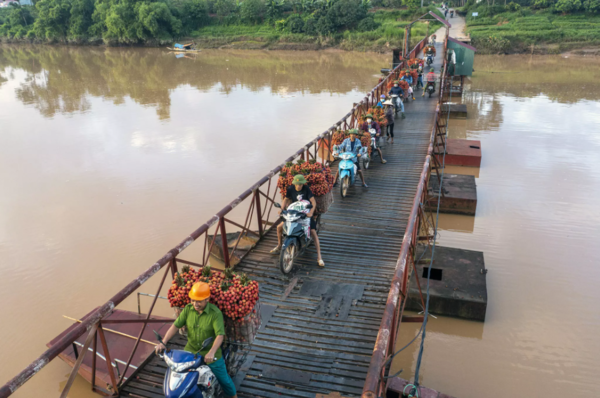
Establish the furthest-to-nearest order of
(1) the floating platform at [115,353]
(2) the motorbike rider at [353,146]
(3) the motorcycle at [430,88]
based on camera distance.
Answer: (3) the motorcycle at [430,88]
(2) the motorbike rider at [353,146]
(1) the floating platform at [115,353]

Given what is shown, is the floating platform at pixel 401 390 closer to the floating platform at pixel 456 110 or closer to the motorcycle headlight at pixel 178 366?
the motorcycle headlight at pixel 178 366

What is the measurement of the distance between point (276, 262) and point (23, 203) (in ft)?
29.9

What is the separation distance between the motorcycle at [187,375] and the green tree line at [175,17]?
163 ft

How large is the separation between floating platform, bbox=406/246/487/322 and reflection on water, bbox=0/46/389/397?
4541 mm

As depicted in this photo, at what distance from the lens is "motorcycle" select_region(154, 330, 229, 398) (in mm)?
3406

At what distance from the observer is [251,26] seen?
57.4 m

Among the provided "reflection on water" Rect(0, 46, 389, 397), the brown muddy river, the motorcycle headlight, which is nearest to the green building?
the brown muddy river

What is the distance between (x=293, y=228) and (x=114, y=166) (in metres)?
10.4

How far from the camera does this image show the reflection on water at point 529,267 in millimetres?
5844

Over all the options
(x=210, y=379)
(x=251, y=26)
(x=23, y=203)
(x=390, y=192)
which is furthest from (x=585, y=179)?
(x=251, y=26)

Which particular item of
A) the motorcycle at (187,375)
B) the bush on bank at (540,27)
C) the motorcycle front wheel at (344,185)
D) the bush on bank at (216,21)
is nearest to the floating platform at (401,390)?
the motorcycle at (187,375)

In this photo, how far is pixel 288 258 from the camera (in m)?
5.98

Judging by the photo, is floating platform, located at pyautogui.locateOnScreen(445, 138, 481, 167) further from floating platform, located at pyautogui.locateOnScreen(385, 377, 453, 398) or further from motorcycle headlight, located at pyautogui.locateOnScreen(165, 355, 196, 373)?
motorcycle headlight, located at pyautogui.locateOnScreen(165, 355, 196, 373)

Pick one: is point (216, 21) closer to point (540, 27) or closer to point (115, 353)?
point (540, 27)
